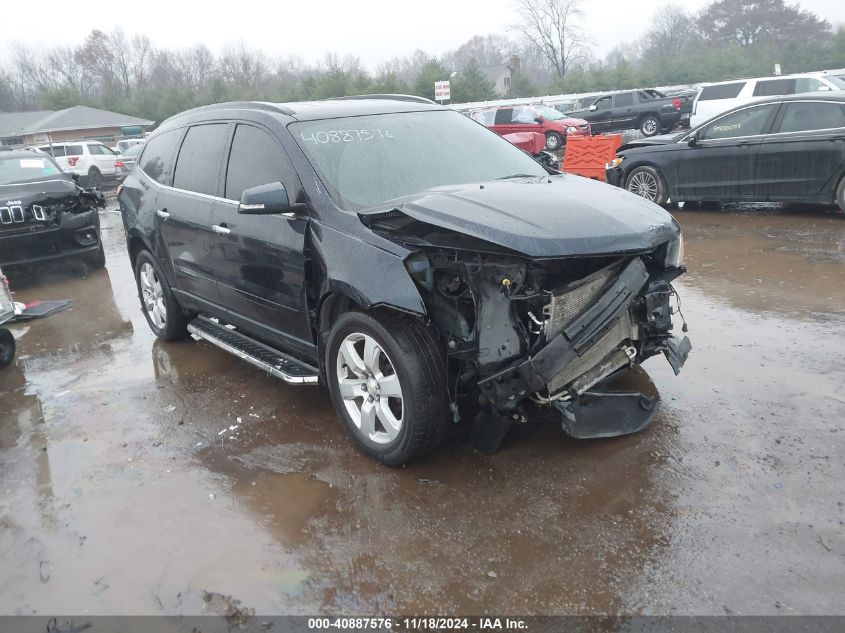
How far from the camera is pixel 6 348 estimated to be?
5.90 m

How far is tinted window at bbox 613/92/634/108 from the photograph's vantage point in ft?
87.5

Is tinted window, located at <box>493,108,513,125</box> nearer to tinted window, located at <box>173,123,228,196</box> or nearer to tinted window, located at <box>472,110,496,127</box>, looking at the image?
tinted window, located at <box>472,110,496,127</box>

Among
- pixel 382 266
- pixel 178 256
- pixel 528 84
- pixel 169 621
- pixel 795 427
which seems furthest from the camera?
pixel 528 84

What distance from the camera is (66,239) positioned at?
8859 millimetres

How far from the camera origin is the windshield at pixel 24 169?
29.5ft

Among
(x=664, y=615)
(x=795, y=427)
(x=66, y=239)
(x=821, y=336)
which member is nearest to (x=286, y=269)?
(x=664, y=615)

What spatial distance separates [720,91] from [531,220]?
1954 centimetres

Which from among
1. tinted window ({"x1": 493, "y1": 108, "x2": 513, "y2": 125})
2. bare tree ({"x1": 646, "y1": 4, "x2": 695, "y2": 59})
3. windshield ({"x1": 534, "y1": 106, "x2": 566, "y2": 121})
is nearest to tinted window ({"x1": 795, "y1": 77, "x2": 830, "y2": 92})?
windshield ({"x1": 534, "y1": 106, "x2": 566, "y2": 121})

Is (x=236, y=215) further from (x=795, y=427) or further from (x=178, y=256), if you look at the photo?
(x=795, y=427)

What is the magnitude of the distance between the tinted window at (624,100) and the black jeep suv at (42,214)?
22350 millimetres

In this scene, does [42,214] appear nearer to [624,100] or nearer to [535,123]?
[535,123]

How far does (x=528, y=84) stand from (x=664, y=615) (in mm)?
54310

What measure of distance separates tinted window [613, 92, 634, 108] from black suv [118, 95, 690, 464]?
2398 cm

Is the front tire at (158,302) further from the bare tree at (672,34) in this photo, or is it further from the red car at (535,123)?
the bare tree at (672,34)
